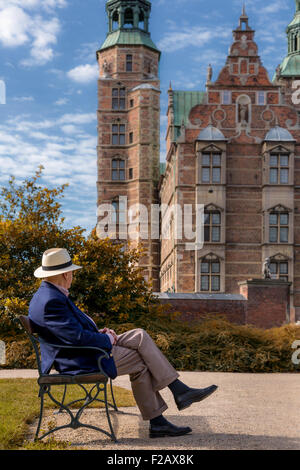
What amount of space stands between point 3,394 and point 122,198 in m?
32.5

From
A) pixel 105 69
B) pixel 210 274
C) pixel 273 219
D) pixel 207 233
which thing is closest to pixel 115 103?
pixel 105 69

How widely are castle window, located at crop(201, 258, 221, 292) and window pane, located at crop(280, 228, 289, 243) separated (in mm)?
3346

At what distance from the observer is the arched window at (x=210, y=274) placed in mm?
29703

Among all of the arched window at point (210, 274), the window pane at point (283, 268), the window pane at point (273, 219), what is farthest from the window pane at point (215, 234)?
the window pane at point (283, 268)

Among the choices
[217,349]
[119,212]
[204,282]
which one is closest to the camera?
[217,349]

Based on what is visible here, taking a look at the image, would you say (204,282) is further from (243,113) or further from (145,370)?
(145,370)

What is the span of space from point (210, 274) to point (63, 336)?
24917 mm

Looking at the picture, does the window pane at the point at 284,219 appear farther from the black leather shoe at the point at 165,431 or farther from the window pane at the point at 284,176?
the black leather shoe at the point at 165,431

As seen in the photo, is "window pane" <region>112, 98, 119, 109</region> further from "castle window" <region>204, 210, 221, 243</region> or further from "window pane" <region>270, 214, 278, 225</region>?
"window pane" <region>270, 214, 278, 225</region>

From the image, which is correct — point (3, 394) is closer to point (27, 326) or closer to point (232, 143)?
point (27, 326)

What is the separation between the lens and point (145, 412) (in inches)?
211

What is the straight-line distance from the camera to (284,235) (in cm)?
3036

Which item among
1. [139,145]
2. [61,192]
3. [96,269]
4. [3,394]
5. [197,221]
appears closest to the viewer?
[3,394]
